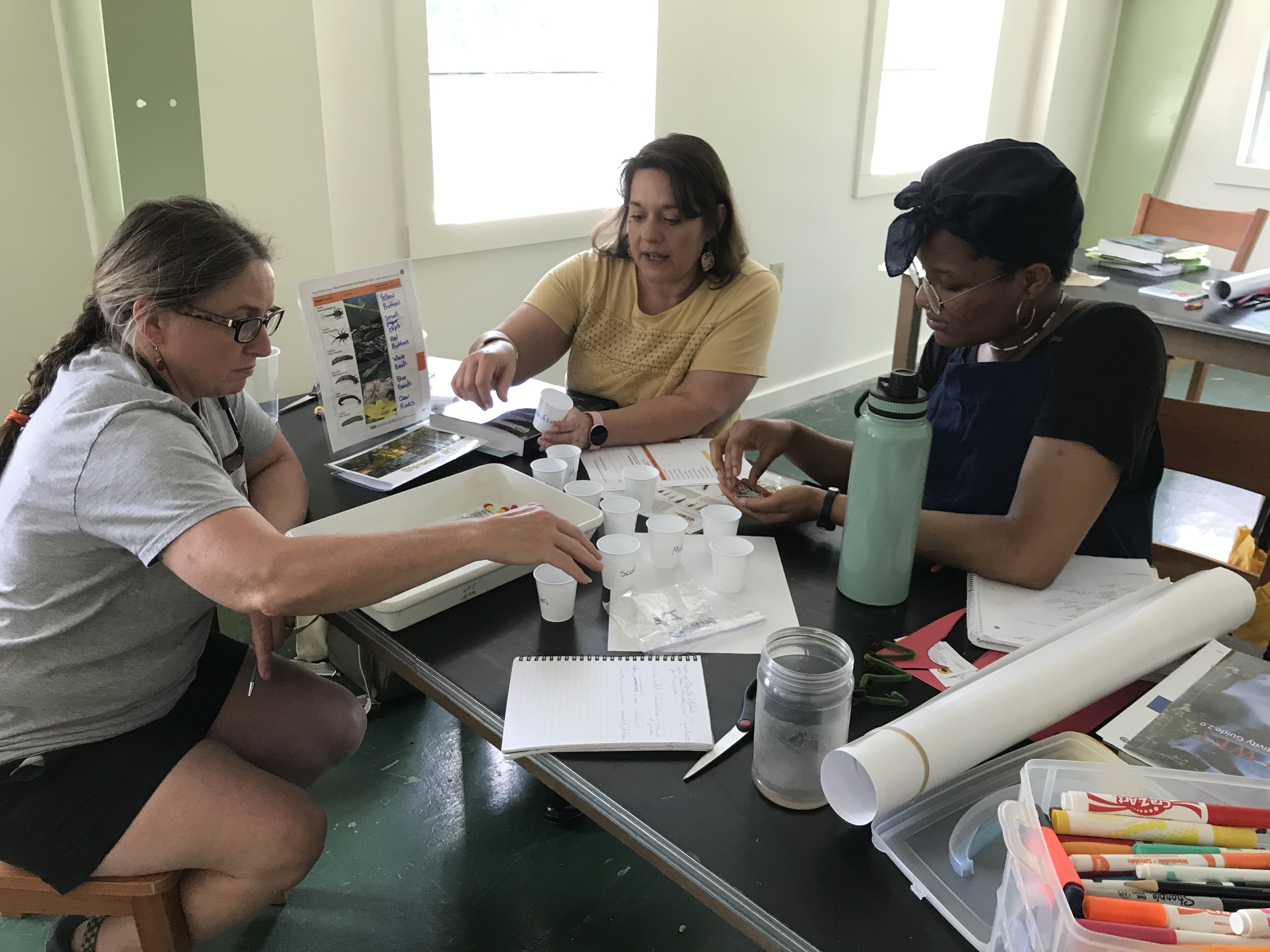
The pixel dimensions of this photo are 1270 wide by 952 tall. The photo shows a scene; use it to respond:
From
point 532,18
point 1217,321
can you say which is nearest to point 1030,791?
point 1217,321

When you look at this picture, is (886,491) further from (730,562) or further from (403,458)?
(403,458)

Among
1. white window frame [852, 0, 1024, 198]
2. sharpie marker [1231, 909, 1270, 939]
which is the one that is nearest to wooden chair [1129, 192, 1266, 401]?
white window frame [852, 0, 1024, 198]

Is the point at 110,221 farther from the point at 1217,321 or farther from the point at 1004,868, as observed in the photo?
the point at 1217,321

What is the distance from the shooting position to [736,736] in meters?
0.99

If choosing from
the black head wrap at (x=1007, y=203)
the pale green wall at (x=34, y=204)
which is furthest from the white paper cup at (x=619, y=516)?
the pale green wall at (x=34, y=204)

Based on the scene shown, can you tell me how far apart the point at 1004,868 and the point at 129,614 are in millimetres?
1128

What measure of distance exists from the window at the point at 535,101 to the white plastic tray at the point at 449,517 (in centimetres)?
153

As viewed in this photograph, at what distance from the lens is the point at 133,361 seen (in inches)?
48.8

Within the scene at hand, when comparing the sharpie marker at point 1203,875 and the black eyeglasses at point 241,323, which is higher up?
the black eyeglasses at point 241,323

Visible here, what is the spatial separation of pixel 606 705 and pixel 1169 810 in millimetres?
554

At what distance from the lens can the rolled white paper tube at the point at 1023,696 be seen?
32.4 inches

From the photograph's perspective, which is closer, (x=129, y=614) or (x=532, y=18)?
(x=129, y=614)

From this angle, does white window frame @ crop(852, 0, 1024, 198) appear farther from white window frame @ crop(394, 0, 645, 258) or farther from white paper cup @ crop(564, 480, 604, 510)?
white paper cup @ crop(564, 480, 604, 510)

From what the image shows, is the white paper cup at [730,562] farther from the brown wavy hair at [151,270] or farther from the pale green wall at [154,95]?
the pale green wall at [154,95]
